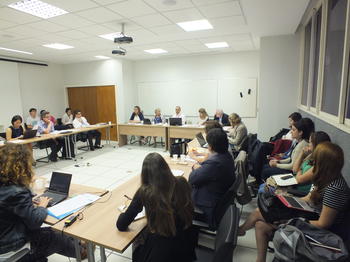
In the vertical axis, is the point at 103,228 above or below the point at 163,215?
below

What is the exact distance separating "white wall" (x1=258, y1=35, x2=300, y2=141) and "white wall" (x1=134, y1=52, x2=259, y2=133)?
176cm

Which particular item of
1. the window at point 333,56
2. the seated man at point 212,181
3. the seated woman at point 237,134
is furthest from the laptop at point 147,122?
the seated man at point 212,181

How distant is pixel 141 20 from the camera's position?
143 inches

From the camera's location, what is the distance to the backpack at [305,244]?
1270 mm

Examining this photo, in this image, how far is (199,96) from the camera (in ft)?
23.7

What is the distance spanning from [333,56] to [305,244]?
2353 mm

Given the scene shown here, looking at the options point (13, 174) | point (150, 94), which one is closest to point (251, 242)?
point (13, 174)

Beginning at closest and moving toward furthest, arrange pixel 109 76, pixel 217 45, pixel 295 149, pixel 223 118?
pixel 295 149 → pixel 217 45 → pixel 223 118 → pixel 109 76

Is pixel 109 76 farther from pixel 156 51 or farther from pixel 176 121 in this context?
pixel 176 121

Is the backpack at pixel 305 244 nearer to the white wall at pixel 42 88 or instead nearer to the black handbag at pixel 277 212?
the black handbag at pixel 277 212

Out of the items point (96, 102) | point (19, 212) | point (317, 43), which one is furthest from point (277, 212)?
point (96, 102)

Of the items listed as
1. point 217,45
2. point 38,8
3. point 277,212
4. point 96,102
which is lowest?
point 277,212

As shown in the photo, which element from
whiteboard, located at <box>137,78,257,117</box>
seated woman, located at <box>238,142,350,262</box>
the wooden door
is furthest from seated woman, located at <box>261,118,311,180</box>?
the wooden door

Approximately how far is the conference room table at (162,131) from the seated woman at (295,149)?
9.53ft
